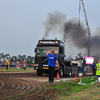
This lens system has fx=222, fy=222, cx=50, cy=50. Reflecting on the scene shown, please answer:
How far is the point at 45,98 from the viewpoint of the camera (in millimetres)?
7266

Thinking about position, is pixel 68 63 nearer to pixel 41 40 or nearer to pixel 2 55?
pixel 41 40

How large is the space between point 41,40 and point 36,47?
96cm

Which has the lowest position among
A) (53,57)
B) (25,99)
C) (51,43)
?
(25,99)

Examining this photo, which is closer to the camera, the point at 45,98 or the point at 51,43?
the point at 45,98

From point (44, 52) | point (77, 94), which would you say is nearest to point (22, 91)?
point (77, 94)

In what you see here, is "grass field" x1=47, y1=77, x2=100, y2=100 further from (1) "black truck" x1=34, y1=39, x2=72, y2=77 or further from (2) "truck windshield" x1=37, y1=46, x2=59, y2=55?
(1) "black truck" x1=34, y1=39, x2=72, y2=77

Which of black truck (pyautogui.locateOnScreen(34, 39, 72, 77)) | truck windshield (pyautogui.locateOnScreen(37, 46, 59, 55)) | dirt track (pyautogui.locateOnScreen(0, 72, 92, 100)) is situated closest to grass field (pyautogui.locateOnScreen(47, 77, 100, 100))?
dirt track (pyautogui.locateOnScreen(0, 72, 92, 100))

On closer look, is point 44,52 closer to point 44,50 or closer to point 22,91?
point 44,50

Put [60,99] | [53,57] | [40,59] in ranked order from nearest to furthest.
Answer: [60,99], [53,57], [40,59]

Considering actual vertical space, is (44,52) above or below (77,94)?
above

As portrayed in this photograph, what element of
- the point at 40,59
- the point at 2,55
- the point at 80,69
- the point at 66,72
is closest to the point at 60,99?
the point at 40,59

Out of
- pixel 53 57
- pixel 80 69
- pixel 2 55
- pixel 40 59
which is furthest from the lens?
pixel 2 55

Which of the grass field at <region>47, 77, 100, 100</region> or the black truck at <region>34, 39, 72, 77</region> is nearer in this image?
the grass field at <region>47, 77, 100, 100</region>

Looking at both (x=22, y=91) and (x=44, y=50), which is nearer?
(x=22, y=91)
